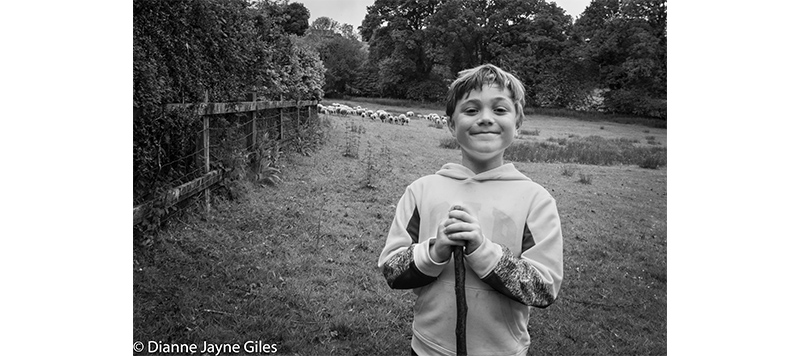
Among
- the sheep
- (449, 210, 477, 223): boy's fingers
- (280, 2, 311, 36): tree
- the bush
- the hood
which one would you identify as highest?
(280, 2, 311, 36): tree

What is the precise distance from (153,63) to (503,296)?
1.74 m

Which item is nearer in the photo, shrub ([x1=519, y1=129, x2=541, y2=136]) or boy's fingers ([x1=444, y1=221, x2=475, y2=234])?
boy's fingers ([x1=444, y1=221, x2=475, y2=234])

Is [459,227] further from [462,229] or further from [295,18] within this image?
[295,18]

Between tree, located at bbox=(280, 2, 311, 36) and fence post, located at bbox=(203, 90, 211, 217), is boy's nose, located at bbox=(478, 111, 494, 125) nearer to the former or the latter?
tree, located at bbox=(280, 2, 311, 36)

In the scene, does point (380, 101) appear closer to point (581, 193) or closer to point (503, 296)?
point (581, 193)

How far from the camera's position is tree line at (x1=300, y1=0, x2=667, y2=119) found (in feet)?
8.17

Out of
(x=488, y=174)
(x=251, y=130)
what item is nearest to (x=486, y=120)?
(x=488, y=174)

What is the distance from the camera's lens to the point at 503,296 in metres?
1.24

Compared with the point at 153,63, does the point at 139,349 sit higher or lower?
lower

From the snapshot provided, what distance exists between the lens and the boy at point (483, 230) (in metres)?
1.20

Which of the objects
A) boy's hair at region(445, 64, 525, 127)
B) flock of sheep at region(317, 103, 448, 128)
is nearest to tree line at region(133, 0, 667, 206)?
flock of sheep at region(317, 103, 448, 128)

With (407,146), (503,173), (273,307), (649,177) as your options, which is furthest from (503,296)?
(407,146)

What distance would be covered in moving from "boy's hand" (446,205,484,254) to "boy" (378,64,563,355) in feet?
0.24

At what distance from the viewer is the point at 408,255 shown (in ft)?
3.95
